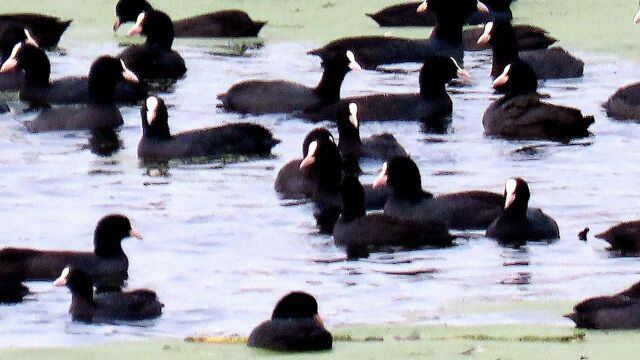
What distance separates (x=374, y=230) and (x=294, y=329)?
13.0ft

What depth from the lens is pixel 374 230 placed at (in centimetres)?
1508

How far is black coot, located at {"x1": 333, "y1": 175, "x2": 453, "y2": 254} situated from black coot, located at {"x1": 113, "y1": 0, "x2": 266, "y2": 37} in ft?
34.9

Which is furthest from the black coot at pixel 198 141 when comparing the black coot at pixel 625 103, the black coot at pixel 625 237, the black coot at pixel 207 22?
the black coot at pixel 207 22

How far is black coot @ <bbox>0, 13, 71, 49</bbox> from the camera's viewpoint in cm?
2519

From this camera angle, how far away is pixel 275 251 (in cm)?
1489

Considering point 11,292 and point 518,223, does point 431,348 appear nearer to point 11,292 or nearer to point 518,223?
point 11,292

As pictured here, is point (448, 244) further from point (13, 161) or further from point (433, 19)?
point (433, 19)

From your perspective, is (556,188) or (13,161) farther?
(13,161)

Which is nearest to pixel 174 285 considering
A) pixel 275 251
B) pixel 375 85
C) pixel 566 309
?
pixel 275 251

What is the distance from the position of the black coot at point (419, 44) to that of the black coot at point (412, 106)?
2.36 m

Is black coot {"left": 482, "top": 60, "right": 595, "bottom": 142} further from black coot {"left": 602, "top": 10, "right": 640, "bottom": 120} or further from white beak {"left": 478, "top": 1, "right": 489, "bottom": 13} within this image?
white beak {"left": 478, "top": 1, "right": 489, "bottom": 13}

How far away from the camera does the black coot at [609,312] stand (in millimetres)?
11781

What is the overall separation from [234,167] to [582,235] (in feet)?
14.1

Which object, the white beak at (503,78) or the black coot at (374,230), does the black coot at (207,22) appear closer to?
the white beak at (503,78)
